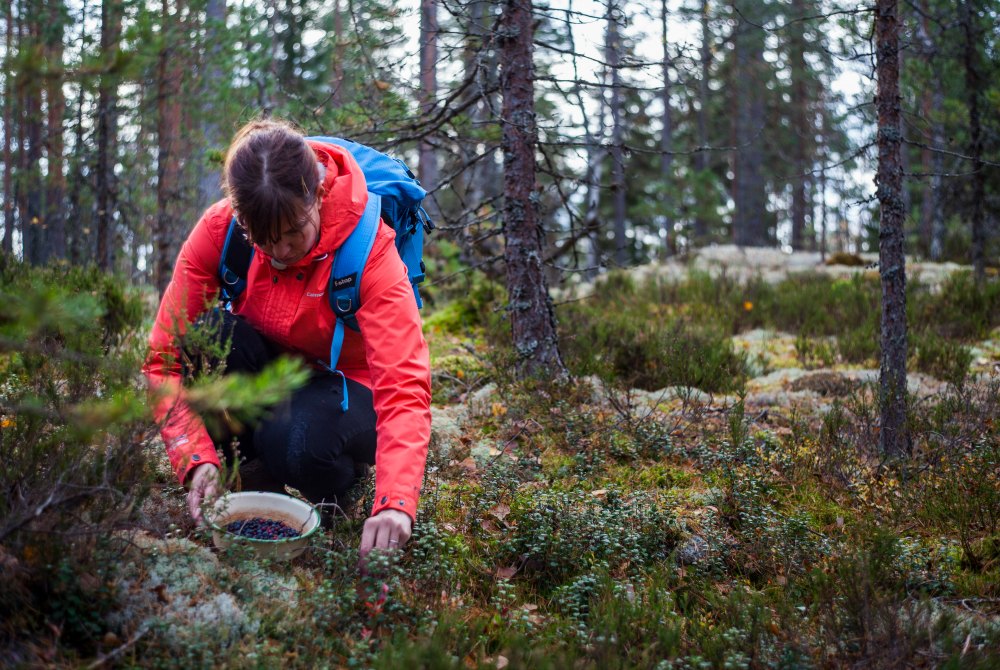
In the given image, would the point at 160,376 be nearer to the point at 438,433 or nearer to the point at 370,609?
the point at 370,609

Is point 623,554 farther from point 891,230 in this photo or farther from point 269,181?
point 891,230

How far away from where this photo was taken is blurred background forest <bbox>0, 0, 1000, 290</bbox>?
486 centimetres

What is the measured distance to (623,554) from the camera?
10.1 ft

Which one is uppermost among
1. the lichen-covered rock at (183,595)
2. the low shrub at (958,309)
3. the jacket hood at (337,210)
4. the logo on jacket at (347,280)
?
the jacket hood at (337,210)

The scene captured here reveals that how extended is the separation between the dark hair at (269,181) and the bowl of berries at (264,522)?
98 cm

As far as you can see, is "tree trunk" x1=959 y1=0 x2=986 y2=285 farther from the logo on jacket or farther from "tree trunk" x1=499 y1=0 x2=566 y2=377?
the logo on jacket

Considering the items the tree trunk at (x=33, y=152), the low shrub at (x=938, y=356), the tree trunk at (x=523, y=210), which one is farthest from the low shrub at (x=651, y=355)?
the tree trunk at (x=33, y=152)

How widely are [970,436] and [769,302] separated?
5023 millimetres

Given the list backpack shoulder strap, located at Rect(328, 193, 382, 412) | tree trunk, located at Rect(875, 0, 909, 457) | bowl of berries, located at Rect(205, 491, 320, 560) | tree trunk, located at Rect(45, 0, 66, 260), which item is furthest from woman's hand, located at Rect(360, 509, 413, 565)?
tree trunk, located at Rect(45, 0, 66, 260)

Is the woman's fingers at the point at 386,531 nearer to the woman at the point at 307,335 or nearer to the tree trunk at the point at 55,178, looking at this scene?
the woman at the point at 307,335

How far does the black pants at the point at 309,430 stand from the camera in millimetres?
3117

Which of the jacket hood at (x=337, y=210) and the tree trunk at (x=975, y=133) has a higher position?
the tree trunk at (x=975, y=133)

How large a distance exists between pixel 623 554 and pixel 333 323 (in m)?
1.52

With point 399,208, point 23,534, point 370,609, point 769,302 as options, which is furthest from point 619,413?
point 769,302
